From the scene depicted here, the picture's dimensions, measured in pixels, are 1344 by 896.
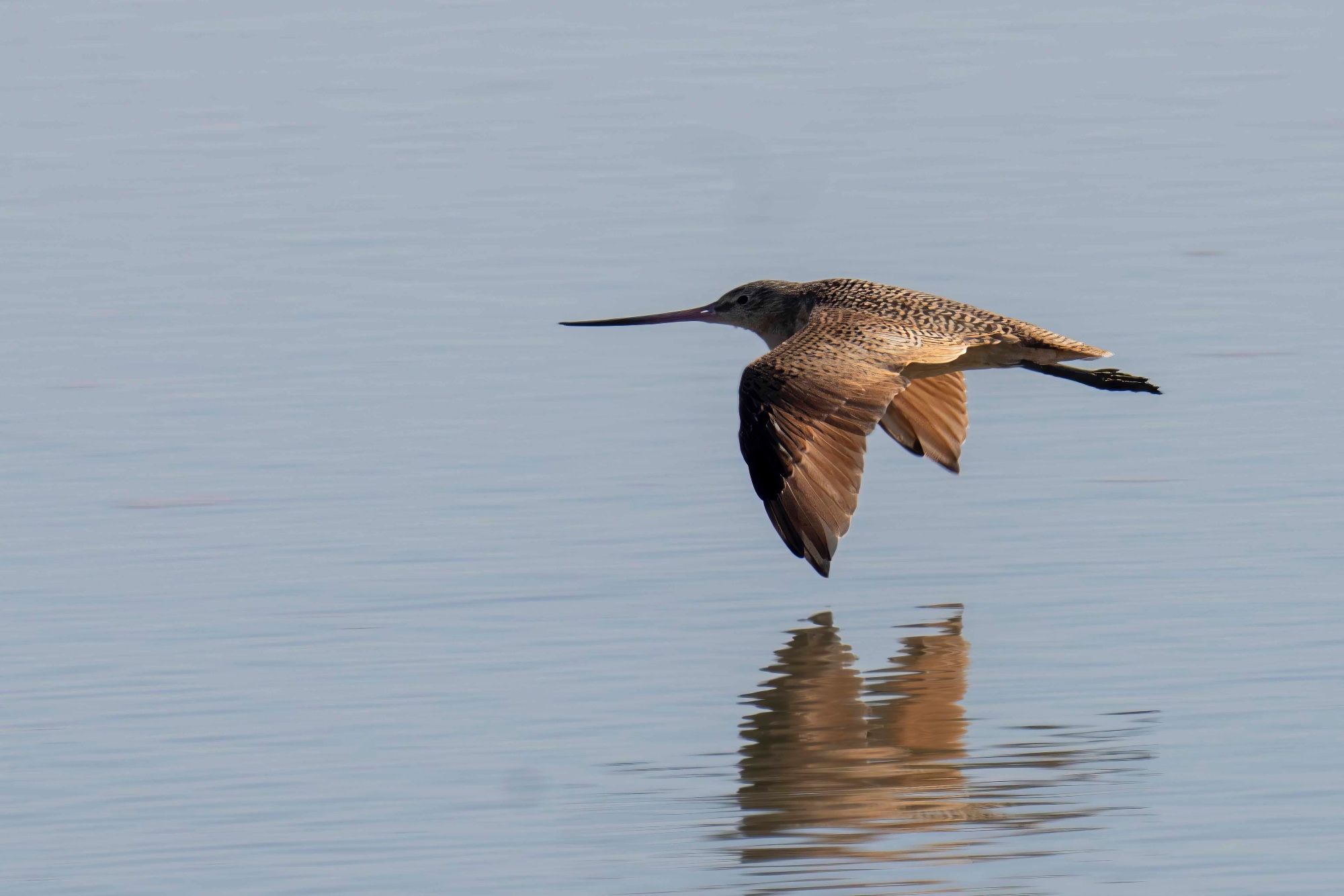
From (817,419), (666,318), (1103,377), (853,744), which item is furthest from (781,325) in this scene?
(853,744)

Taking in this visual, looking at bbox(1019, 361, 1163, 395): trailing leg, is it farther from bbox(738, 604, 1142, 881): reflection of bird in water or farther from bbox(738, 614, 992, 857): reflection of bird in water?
bbox(738, 604, 1142, 881): reflection of bird in water

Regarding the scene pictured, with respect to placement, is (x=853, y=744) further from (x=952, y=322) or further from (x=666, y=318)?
(x=666, y=318)

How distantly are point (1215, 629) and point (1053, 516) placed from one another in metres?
1.67

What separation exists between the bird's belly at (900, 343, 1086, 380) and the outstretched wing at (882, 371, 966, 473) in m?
0.37

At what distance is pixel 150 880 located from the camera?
266 inches

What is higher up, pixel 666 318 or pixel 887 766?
pixel 666 318

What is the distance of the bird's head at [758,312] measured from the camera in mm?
11781

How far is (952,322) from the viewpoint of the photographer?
1044 centimetres

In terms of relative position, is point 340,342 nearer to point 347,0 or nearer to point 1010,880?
point 1010,880

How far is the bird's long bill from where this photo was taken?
1226cm

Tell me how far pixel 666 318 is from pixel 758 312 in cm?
54

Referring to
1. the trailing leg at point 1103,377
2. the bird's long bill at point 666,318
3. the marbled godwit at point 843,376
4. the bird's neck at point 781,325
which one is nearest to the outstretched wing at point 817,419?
the marbled godwit at point 843,376

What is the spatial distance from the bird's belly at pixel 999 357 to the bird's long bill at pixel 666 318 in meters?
1.87

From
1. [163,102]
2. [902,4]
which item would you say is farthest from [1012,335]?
[902,4]
